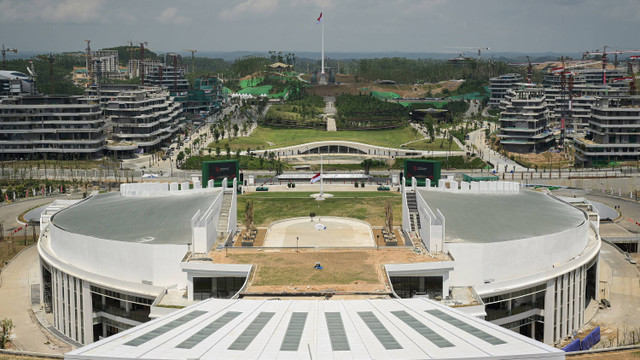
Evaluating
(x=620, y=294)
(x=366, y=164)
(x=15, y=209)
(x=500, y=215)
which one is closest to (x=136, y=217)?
(x=500, y=215)

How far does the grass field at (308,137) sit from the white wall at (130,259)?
322ft

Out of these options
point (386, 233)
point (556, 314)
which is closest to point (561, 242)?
point (556, 314)

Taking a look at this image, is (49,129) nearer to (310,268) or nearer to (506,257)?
(310,268)

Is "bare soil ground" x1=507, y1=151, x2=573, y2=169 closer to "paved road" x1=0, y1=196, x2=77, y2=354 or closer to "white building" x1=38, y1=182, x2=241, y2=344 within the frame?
"white building" x1=38, y1=182, x2=241, y2=344

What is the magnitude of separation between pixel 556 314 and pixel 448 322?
23687 mm

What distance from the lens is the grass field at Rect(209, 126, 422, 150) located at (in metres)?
172

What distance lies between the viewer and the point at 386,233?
82.8m

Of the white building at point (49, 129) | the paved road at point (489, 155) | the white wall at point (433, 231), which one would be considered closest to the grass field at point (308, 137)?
the paved road at point (489, 155)

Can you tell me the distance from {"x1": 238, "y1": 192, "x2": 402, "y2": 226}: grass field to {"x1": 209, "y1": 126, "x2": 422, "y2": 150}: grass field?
63684 mm

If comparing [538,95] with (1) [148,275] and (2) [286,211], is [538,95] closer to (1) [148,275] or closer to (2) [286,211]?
(2) [286,211]

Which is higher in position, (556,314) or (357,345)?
(357,345)

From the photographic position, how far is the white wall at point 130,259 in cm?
6550

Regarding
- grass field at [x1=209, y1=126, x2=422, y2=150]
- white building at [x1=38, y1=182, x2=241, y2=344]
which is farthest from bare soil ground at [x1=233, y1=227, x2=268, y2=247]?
grass field at [x1=209, y1=126, x2=422, y2=150]

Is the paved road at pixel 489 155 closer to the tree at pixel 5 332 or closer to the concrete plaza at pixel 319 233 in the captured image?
the concrete plaza at pixel 319 233
